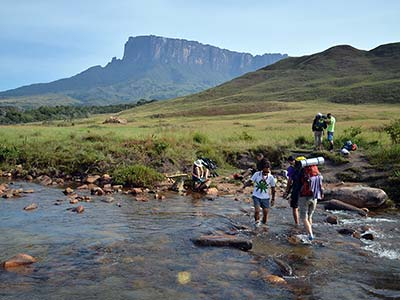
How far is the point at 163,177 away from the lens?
20672 mm

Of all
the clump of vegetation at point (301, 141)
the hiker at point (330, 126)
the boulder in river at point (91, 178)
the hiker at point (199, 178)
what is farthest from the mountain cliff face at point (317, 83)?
the hiker at point (199, 178)

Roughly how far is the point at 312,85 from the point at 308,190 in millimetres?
107946

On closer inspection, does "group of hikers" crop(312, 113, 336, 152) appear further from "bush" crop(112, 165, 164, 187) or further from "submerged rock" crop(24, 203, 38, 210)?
"submerged rock" crop(24, 203, 38, 210)

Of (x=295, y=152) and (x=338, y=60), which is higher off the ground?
(x=338, y=60)

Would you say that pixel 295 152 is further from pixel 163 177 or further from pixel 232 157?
pixel 163 177

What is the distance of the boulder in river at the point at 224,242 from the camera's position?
10.8 metres

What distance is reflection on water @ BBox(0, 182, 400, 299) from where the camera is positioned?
328 inches

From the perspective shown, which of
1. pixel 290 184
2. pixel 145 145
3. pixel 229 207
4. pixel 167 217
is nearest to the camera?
pixel 290 184

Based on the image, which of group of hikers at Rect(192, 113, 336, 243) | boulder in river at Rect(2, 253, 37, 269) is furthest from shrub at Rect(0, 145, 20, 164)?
group of hikers at Rect(192, 113, 336, 243)

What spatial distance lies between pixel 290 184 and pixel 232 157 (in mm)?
12161

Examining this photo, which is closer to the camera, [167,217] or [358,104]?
[167,217]

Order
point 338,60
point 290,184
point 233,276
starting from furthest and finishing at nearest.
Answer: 1. point 338,60
2. point 290,184
3. point 233,276

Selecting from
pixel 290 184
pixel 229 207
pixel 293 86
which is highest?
pixel 293 86

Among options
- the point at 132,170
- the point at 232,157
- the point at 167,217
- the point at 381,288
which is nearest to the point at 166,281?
the point at 381,288
